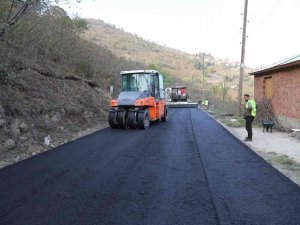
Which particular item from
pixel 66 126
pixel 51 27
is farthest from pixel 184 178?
pixel 51 27

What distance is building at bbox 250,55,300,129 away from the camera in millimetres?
16375

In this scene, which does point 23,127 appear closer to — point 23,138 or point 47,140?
point 23,138

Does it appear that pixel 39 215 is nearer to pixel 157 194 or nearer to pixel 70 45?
pixel 157 194

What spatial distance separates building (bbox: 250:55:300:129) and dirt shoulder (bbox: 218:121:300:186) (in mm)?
1136

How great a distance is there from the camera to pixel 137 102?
16.7 meters

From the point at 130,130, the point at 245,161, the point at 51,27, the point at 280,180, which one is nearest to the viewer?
the point at 280,180

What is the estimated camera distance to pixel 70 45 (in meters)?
23.1

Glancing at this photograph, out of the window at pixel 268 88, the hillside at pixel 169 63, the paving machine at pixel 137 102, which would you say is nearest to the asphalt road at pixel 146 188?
the paving machine at pixel 137 102

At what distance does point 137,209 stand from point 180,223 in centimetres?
83

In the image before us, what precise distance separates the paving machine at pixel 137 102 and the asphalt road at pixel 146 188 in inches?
214

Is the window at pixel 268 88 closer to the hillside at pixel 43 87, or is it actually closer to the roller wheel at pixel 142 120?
the roller wheel at pixel 142 120

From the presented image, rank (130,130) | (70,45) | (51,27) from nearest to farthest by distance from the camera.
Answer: (130,130)
(51,27)
(70,45)

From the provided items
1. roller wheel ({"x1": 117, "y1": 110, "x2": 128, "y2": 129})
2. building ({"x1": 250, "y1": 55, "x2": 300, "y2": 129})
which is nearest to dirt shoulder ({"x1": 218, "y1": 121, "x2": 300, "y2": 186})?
building ({"x1": 250, "y1": 55, "x2": 300, "y2": 129})

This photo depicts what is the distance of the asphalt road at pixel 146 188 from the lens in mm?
5316
